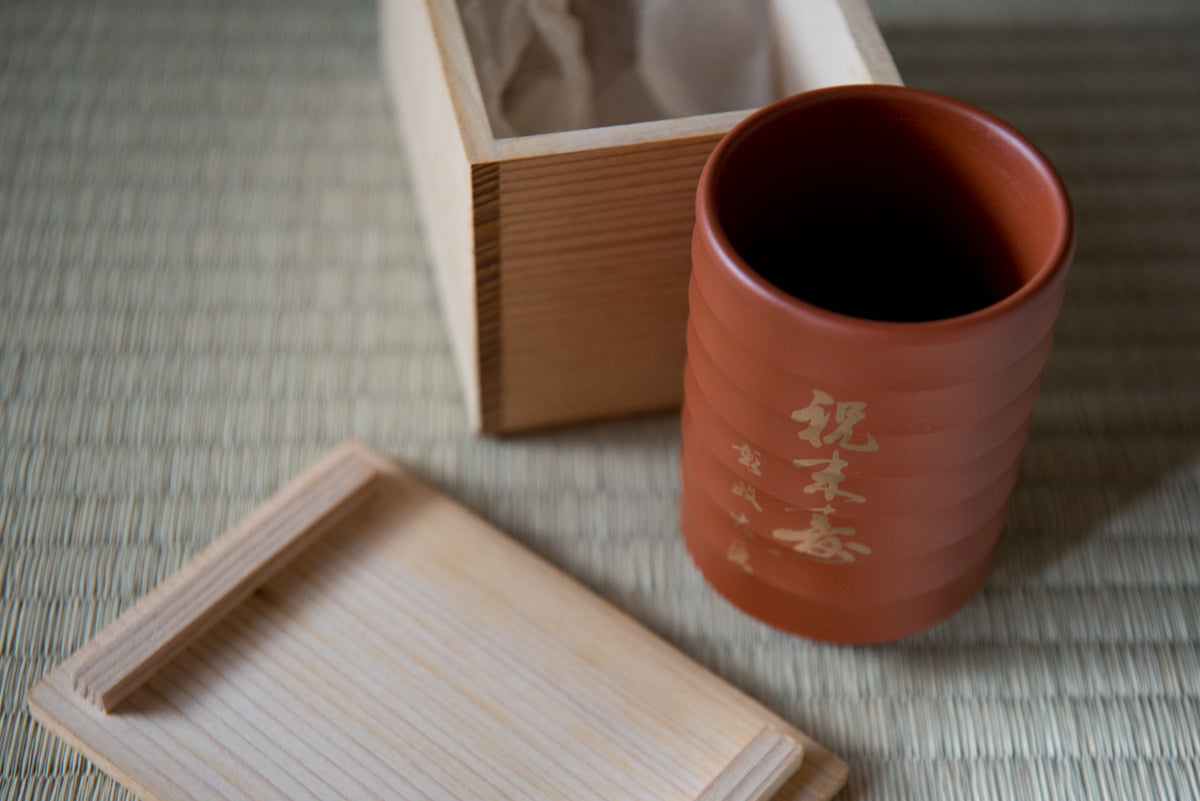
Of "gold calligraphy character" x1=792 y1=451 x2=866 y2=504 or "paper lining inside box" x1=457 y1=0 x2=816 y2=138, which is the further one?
"paper lining inside box" x1=457 y1=0 x2=816 y2=138

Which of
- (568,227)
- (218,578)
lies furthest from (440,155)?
(218,578)

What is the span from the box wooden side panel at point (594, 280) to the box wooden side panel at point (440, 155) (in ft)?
0.05

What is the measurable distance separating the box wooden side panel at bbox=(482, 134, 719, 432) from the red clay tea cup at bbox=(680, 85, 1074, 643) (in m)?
0.04

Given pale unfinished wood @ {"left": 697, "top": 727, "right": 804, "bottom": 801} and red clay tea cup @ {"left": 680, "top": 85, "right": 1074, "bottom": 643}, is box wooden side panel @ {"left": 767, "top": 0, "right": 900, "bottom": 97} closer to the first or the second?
red clay tea cup @ {"left": 680, "top": 85, "right": 1074, "bottom": 643}

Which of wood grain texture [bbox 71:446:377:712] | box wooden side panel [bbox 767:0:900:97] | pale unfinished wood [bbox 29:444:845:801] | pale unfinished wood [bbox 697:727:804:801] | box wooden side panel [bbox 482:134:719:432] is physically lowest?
pale unfinished wood [bbox 29:444:845:801]

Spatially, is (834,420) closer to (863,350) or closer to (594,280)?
(863,350)

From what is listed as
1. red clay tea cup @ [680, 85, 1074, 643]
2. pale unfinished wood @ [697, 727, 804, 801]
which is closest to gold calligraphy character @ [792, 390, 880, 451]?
red clay tea cup @ [680, 85, 1074, 643]

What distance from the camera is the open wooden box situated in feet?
1.50

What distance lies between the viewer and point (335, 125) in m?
0.69

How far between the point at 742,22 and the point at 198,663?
344mm

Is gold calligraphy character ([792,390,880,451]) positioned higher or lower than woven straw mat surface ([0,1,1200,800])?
higher

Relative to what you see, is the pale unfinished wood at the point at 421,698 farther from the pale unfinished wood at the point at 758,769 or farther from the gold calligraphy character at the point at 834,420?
the gold calligraphy character at the point at 834,420

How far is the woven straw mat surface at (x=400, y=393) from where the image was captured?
1.57 ft

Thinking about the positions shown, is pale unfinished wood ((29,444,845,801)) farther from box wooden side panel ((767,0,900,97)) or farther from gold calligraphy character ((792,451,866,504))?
box wooden side panel ((767,0,900,97))
